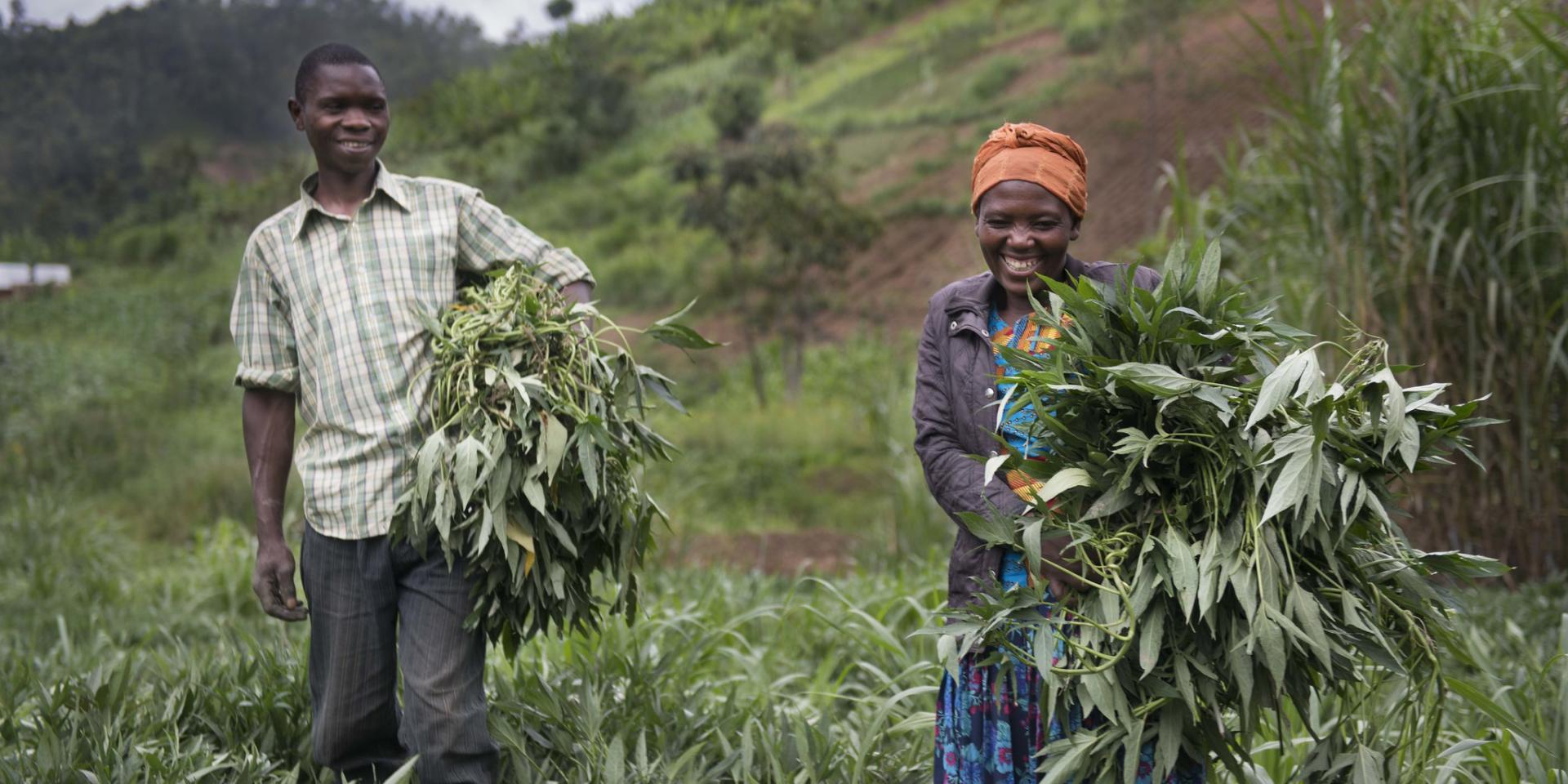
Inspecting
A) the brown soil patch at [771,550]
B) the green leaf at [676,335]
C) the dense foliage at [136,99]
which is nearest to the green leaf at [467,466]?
the green leaf at [676,335]

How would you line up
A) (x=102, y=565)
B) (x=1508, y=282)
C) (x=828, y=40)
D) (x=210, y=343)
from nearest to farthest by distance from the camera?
(x=1508, y=282), (x=102, y=565), (x=210, y=343), (x=828, y=40)

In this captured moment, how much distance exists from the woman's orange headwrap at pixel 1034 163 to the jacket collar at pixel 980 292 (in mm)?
112

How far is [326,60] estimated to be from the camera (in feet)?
9.00

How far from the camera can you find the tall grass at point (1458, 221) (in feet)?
15.0

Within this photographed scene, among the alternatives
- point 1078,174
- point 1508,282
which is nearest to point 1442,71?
point 1508,282

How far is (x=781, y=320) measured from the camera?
1250 centimetres

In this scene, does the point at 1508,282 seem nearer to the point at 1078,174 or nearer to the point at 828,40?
the point at 1078,174

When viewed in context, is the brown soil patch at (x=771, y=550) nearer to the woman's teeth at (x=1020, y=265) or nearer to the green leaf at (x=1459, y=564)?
the woman's teeth at (x=1020, y=265)

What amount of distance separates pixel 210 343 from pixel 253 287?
10.3 meters

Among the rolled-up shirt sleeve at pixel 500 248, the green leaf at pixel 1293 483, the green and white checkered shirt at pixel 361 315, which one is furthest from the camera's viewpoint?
the rolled-up shirt sleeve at pixel 500 248

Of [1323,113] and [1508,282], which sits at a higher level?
[1323,113]

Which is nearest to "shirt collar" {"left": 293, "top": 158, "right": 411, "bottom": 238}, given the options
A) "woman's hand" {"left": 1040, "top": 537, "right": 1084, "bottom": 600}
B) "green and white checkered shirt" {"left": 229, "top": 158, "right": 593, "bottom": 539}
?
"green and white checkered shirt" {"left": 229, "top": 158, "right": 593, "bottom": 539}

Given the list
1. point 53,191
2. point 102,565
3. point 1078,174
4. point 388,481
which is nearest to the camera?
point 1078,174

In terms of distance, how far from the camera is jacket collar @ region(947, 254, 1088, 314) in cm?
241
